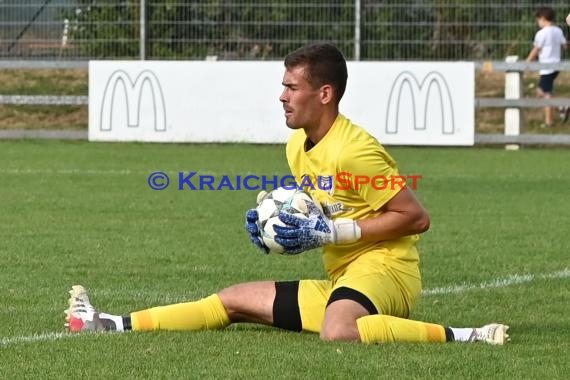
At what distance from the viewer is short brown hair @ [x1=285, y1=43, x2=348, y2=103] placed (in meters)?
6.58

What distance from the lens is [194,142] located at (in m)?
20.7

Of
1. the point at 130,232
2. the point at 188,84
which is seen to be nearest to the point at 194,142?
the point at 188,84

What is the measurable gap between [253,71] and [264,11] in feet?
6.09

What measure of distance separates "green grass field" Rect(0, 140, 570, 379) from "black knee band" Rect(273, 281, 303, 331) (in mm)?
72

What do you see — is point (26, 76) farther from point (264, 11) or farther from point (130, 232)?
point (130, 232)

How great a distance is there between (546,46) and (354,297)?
15533 mm

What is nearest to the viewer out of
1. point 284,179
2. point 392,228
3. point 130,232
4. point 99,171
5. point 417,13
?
point 392,228

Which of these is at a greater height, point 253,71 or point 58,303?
point 253,71

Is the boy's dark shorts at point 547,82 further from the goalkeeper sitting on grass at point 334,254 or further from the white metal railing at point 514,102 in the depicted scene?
the goalkeeper sitting on grass at point 334,254

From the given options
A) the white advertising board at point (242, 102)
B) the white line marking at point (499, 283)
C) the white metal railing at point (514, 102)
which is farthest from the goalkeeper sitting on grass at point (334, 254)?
the white metal railing at point (514, 102)

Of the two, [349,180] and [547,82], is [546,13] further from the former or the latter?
[349,180]

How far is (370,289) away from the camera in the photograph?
6.44 metres

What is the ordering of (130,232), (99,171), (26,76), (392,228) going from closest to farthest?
(392,228) < (130,232) < (99,171) < (26,76)

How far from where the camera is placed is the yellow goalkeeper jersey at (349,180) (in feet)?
21.2
